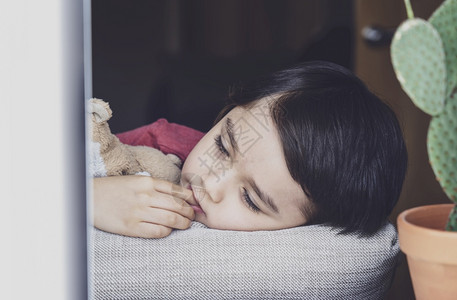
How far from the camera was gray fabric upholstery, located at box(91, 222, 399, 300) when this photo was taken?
70cm

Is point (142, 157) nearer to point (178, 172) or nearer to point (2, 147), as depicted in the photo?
point (178, 172)

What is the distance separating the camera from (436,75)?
53cm

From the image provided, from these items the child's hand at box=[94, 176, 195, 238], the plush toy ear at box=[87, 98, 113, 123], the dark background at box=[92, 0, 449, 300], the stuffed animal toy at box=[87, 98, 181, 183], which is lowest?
the child's hand at box=[94, 176, 195, 238]

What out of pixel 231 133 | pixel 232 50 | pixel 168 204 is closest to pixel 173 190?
pixel 168 204

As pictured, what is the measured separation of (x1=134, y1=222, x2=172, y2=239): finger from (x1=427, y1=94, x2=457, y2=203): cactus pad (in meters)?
0.39

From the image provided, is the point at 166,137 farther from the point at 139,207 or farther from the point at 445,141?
the point at 445,141

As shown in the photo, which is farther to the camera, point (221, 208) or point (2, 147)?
point (221, 208)

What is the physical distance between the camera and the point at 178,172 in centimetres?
90

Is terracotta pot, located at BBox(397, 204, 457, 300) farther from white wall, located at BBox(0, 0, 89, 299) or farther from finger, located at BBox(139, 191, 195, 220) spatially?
white wall, located at BBox(0, 0, 89, 299)

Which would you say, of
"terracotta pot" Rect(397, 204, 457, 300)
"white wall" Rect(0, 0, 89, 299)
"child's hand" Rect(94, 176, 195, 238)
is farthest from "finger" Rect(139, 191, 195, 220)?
"terracotta pot" Rect(397, 204, 457, 300)

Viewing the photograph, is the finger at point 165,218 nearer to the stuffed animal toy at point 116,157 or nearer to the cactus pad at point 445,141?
the stuffed animal toy at point 116,157

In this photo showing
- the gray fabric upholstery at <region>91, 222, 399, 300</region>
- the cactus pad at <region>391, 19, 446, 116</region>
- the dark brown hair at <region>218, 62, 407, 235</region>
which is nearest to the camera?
the cactus pad at <region>391, 19, 446, 116</region>

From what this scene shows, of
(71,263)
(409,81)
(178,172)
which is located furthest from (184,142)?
(409,81)

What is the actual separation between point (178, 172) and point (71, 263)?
249 millimetres
